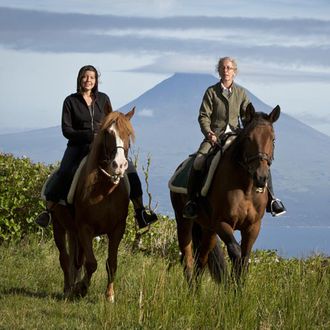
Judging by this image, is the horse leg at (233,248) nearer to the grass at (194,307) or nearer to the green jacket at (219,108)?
the grass at (194,307)

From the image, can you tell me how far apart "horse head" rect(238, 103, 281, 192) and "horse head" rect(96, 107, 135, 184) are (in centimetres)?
135

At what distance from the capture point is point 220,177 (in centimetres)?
1070

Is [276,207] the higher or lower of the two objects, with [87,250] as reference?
higher

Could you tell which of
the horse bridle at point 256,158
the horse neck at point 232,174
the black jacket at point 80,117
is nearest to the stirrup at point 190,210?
the horse neck at point 232,174

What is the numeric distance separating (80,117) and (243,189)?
2309 millimetres

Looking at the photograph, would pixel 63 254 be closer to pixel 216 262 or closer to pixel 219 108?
pixel 216 262

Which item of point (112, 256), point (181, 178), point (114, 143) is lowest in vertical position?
point (112, 256)

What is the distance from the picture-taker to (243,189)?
10445mm

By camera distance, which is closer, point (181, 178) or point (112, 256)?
point (112, 256)

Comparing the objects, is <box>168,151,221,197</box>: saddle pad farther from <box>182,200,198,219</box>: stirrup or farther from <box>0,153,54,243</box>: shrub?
<box>0,153,54,243</box>: shrub

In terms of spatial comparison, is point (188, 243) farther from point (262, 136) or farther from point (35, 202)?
point (35, 202)


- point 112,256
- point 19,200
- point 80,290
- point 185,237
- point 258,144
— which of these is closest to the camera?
point 258,144

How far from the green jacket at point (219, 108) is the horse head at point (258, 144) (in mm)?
973

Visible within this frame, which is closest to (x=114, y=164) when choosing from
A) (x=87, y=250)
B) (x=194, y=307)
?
(x=87, y=250)
